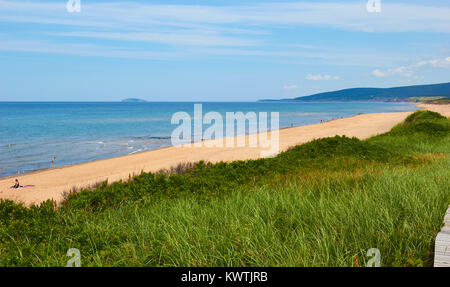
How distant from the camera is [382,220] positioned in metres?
4.64

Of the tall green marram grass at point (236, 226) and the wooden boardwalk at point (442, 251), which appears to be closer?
the wooden boardwalk at point (442, 251)

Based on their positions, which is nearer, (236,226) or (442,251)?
(442,251)

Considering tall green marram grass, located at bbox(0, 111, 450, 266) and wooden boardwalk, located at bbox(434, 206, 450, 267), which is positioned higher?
wooden boardwalk, located at bbox(434, 206, 450, 267)

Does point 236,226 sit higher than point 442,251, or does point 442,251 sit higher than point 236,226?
point 442,251

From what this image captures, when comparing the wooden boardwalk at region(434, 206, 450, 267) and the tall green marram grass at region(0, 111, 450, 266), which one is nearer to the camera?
the wooden boardwalk at region(434, 206, 450, 267)

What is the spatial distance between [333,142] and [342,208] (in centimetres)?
902

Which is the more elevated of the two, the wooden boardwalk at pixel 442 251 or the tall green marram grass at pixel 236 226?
the wooden boardwalk at pixel 442 251

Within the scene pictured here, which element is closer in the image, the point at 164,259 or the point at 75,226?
the point at 164,259

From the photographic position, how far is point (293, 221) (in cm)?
496
